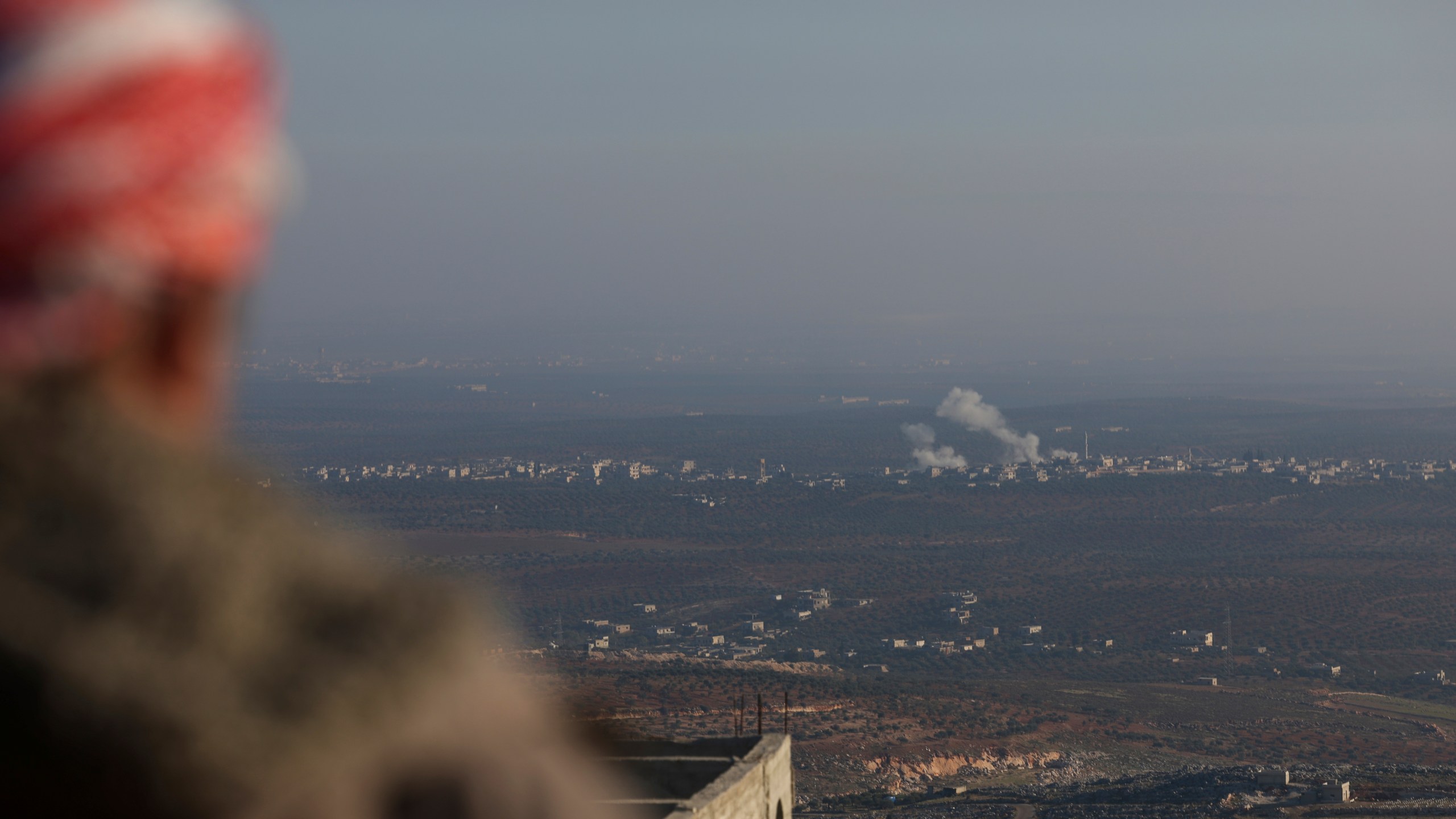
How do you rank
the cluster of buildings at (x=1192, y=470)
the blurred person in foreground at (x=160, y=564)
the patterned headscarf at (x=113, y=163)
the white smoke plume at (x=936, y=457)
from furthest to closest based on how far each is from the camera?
the white smoke plume at (x=936, y=457) → the cluster of buildings at (x=1192, y=470) → the patterned headscarf at (x=113, y=163) → the blurred person in foreground at (x=160, y=564)

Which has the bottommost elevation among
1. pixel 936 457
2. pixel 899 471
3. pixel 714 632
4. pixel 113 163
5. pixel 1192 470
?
pixel 714 632

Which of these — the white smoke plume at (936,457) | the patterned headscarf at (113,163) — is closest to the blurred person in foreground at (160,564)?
the patterned headscarf at (113,163)

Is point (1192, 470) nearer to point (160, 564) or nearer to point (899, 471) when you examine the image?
point (899, 471)

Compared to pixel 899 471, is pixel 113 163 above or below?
above

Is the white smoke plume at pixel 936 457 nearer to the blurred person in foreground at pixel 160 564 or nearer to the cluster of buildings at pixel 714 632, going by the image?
the cluster of buildings at pixel 714 632

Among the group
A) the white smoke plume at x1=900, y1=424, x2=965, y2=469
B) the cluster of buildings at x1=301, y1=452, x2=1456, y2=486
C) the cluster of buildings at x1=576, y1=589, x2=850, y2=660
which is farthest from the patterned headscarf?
the white smoke plume at x1=900, y1=424, x2=965, y2=469

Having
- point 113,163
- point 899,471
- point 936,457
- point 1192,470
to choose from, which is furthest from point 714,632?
point 936,457

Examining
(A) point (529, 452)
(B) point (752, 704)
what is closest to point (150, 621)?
(B) point (752, 704)
